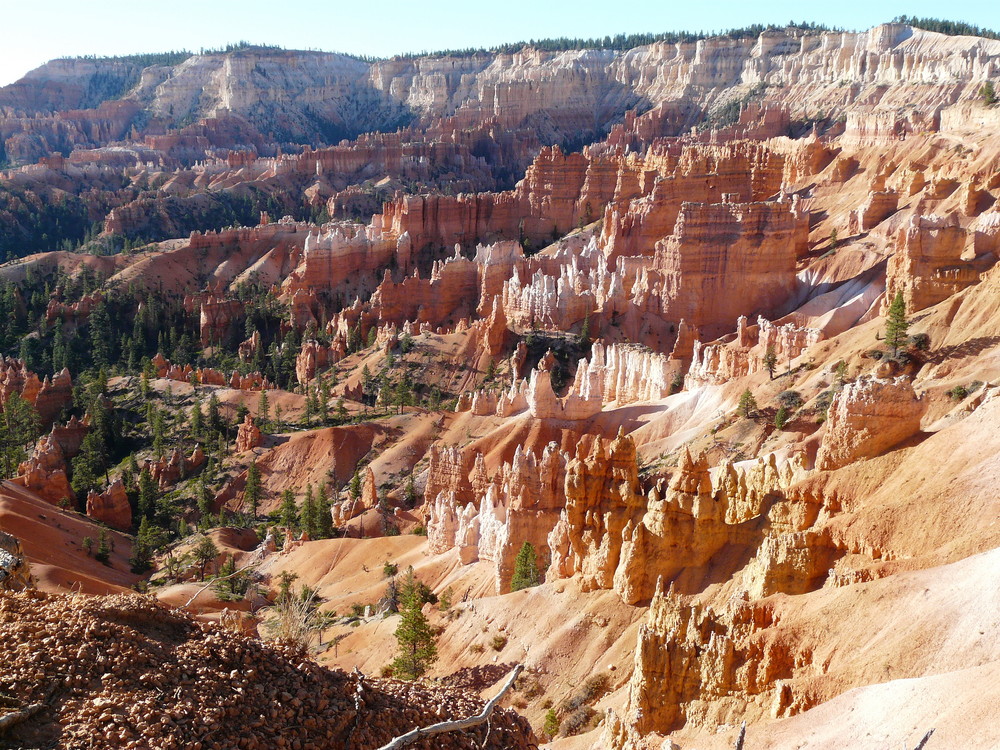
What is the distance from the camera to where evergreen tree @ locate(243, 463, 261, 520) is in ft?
204

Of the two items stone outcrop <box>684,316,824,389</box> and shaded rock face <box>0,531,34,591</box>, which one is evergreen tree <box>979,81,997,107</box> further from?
shaded rock face <box>0,531,34,591</box>

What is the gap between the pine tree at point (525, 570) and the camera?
35.7 m

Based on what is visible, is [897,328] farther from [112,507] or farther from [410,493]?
[112,507]

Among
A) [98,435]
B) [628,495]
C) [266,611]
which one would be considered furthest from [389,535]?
[98,435]

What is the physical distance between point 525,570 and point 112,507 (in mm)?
34133

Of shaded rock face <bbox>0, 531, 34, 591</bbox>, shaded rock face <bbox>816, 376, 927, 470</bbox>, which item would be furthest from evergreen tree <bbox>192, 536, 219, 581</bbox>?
shaded rock face <bbox>816, 376, 927, 470</bbox>

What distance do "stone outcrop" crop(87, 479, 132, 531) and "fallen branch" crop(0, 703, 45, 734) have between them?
5106 cm

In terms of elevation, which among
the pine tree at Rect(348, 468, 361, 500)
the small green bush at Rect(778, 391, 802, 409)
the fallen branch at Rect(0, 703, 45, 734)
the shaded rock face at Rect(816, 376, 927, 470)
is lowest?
the pine tree at Rect(348, 468, 361, 500)

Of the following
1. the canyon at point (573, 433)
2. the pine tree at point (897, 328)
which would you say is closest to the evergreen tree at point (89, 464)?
the canyon at point (573, 433)

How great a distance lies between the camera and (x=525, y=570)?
119 ft

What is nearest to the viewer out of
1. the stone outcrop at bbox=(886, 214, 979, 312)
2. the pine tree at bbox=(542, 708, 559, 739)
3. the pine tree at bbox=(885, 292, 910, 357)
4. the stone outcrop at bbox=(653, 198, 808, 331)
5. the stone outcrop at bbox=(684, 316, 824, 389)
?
the pine tree at bbox=(542, 708, 559, 739)

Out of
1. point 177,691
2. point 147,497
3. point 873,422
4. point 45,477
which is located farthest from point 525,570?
point 45,477

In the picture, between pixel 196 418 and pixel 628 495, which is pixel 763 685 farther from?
pixel 196 418

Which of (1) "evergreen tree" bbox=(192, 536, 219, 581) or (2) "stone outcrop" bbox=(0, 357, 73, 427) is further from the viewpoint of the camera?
(2) "stone outcrop" bbox=(0, 357, 73, 427)
